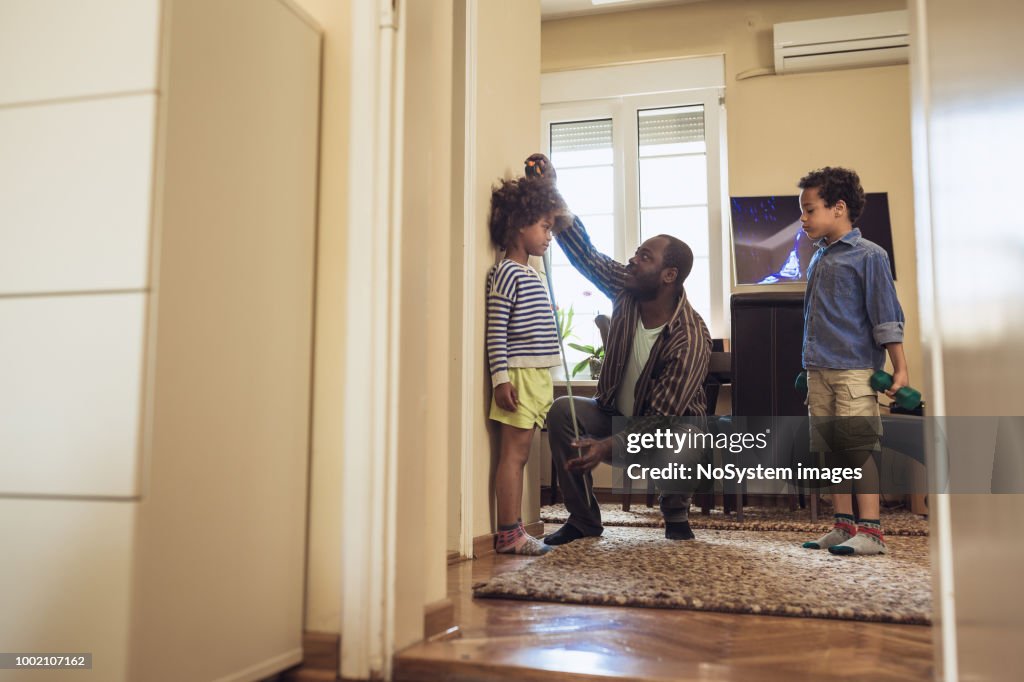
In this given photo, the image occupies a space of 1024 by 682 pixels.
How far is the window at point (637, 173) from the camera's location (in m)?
4.68

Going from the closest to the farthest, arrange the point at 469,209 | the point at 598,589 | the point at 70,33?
1. the point at 70,33
2. the point at 598,589
3. the point at 469,209

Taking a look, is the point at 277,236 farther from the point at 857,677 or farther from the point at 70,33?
the point at 857,677

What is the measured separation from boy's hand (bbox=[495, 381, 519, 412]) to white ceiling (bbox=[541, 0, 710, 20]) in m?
3.11

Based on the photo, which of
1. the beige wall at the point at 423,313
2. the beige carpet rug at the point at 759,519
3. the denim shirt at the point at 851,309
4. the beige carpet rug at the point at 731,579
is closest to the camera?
the beige wall at the point at 423,313

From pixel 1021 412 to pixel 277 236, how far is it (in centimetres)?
115

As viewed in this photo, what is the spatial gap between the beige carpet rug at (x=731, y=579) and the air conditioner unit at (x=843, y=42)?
2865 millimetres

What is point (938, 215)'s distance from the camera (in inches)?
49.5

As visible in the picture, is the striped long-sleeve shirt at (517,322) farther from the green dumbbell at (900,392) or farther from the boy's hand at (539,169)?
the green dumbbell at (900,392)

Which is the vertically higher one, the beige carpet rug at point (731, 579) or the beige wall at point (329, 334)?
the beige wall at point (329, 334)

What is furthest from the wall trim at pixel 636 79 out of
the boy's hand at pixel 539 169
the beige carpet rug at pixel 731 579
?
the beige carpet rug at pixel 731 579

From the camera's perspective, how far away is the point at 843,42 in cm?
446

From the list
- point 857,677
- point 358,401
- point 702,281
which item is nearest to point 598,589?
point 857,677

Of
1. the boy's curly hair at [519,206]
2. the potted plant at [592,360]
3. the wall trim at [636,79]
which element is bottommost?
the potted plant at [592,360]

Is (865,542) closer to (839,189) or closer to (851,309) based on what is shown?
(851,309)
